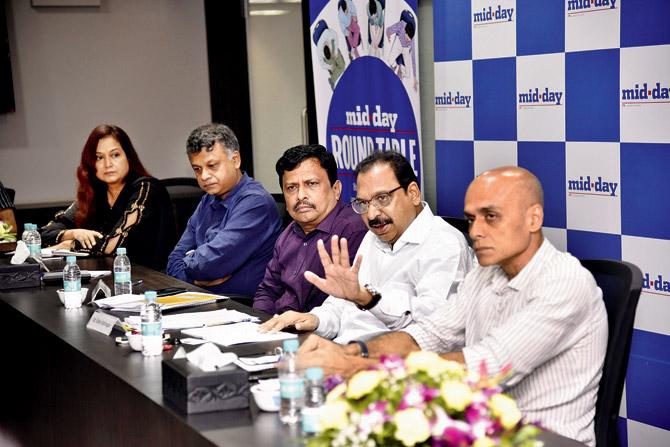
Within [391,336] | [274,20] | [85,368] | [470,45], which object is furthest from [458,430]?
[274,20]

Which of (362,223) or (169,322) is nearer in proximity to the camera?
(169,322)

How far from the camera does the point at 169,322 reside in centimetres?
303

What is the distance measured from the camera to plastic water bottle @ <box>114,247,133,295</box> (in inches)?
144

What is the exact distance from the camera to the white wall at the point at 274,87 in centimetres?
718

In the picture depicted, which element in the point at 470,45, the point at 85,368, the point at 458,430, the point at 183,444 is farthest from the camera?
the point at 470,45

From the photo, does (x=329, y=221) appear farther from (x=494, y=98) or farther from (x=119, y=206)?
(x=119, y=206)

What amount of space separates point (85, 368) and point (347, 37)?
93.0 inches

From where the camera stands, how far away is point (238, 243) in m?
4.23

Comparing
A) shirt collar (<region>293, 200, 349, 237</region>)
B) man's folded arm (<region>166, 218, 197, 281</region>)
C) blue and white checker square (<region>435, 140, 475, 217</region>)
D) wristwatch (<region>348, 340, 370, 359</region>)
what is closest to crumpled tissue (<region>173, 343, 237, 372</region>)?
wristwatch (<region>348, 340, 370, 359</region>)

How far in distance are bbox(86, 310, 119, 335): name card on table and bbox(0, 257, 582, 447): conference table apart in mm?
20

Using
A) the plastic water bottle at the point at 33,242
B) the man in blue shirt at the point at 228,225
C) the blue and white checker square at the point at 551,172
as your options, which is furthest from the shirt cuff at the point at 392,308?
the plastic water bottle at the point at 33,242

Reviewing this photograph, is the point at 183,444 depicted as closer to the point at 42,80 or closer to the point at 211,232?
the point at 211,232

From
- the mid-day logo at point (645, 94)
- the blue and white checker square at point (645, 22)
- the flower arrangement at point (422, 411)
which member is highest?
the blue and white checker square at point (645, 22)

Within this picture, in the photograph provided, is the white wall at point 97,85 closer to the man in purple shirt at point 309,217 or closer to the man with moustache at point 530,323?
the man in purple shirt at point 309,217
